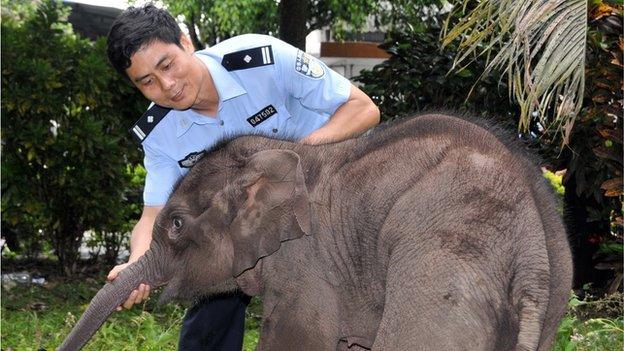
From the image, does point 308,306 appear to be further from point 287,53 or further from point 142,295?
point 287,53

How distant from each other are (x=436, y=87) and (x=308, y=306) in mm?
5402

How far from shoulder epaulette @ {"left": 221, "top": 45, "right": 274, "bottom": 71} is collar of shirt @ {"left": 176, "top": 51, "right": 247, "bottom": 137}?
0.04m

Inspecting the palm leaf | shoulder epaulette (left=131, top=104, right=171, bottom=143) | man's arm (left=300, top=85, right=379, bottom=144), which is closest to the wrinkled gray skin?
man's arm (left=300, top=85, right=379, bottom=144)

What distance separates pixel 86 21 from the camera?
72.8 ft

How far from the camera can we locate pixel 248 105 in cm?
482

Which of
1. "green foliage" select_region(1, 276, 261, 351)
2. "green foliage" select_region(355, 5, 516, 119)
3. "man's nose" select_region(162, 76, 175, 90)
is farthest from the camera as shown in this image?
"green foliage" select_region(355, 5, 516, 119)

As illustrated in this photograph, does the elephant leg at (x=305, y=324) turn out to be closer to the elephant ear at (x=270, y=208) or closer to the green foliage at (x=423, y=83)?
the elephant ear at (x=270, y=208)

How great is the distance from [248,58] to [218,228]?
2.84 feet

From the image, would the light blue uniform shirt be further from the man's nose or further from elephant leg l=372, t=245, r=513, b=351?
elephant leg l=372, t=245, r=513, b=351

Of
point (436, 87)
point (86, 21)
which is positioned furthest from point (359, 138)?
point (86, 21)

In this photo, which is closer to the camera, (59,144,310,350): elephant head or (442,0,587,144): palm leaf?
(59,144,310,350): elephant head

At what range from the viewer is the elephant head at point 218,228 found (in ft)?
13.8

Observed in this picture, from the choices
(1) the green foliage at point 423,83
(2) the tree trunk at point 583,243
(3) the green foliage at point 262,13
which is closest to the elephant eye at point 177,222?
(1) the green foliage at point 423,83

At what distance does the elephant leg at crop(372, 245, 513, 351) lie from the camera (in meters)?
3.61
